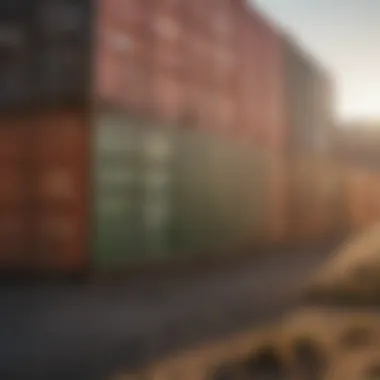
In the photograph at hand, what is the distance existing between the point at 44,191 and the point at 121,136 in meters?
1.25

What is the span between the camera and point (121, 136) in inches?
357

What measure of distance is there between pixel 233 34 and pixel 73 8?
4.24m

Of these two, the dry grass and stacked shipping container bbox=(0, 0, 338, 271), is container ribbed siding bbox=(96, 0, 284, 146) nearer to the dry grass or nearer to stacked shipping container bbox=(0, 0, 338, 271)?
stacked shipping container bbox=(0, 0, 338, 271)

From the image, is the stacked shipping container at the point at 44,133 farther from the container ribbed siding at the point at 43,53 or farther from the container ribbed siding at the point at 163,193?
the container ribbed siding at the point at 163,193

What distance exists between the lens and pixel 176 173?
10.3m

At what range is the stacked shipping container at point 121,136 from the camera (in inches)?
344

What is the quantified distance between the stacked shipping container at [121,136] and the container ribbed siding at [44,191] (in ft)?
0.05

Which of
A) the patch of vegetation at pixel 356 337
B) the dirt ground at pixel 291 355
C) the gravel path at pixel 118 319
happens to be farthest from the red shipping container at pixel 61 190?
the patch of vegetation at pixel 356 337

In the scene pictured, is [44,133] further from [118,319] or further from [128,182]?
[118,319]

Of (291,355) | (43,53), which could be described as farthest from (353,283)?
(43,53)

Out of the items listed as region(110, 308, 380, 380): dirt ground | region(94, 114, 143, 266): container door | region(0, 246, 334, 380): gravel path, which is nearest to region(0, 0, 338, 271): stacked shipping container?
region(94, 114, 143, 266): container door

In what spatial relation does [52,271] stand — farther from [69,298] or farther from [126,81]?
[126,81]

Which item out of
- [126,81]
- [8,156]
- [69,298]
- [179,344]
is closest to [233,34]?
[126,81]

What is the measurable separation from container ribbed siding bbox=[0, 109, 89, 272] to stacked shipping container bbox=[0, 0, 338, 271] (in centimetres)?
2
